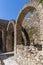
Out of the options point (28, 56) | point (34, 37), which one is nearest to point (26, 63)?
point (28, 56)

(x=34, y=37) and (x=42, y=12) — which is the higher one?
(x=42, y=12)

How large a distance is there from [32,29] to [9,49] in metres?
2.74

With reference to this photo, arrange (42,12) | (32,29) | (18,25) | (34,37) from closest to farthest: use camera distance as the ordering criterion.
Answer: (42,12) → (18,25) → (34,37) → (32,29)

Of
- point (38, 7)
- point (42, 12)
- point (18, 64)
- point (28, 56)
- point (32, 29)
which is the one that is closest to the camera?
point (42, 12)

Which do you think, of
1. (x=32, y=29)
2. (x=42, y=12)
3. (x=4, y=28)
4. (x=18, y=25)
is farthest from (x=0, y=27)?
(x=42, y=12)

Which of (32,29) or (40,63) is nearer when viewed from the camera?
(40,63)

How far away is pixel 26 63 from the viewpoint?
5.96 meters

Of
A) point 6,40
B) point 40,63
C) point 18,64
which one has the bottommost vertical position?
point 18,64

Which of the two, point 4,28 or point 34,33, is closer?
point 34,33

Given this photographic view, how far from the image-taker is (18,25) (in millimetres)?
8172

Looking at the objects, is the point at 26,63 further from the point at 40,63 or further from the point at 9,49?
the point at 9,49

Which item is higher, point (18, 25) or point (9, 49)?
point (18, 25)

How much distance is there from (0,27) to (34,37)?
11.3 feet

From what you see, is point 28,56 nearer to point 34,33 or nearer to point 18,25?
point 18,25
